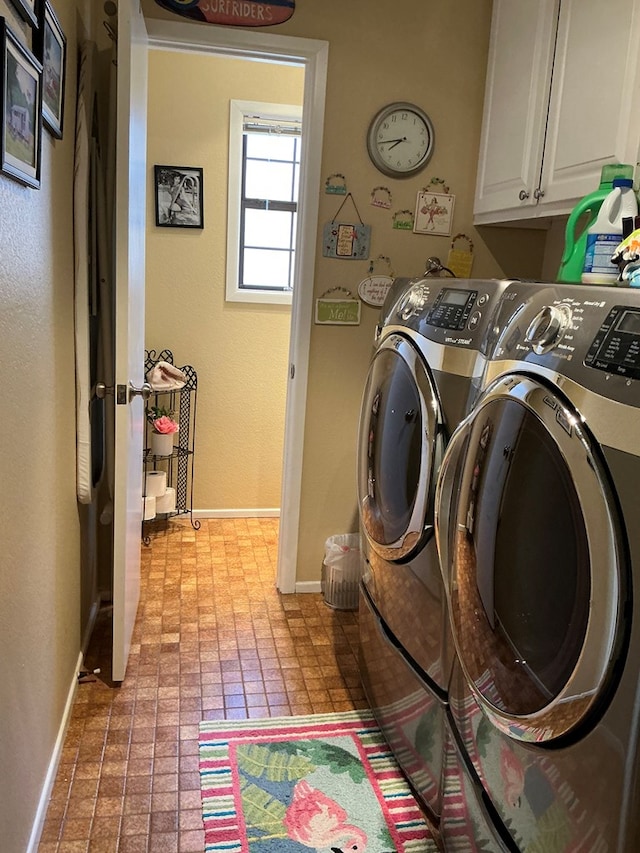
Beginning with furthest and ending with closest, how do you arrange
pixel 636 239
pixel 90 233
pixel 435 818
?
pixel 90 233 → pixel 435 818 → pixel 636 239

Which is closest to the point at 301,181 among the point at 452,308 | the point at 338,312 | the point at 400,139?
the point at 400,139

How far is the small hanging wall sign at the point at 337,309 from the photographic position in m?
2.66

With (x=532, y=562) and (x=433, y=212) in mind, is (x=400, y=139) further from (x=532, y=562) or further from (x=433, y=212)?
(x=532, y=562)

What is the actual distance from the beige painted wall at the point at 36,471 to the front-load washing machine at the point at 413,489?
0.83 meters

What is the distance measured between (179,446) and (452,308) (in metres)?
2.23

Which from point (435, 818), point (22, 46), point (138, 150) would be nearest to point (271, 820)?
point (435, 818)

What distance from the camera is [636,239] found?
1.51 metres

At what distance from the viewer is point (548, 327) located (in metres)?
1.13

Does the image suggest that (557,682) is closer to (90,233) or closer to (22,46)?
(22,46)

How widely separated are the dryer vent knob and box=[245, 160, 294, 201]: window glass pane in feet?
8.39

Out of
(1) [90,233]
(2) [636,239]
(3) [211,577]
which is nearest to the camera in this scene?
(2) [636,239]

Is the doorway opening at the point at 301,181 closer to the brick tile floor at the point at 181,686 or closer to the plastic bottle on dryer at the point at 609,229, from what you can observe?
the brick tile floor at the point at 181,686

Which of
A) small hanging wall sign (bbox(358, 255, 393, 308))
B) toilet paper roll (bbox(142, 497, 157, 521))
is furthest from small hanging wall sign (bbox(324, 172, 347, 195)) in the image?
toilet paper roll (bbox(142, 497, 157, 521))

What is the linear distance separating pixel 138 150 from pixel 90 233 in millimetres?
288
